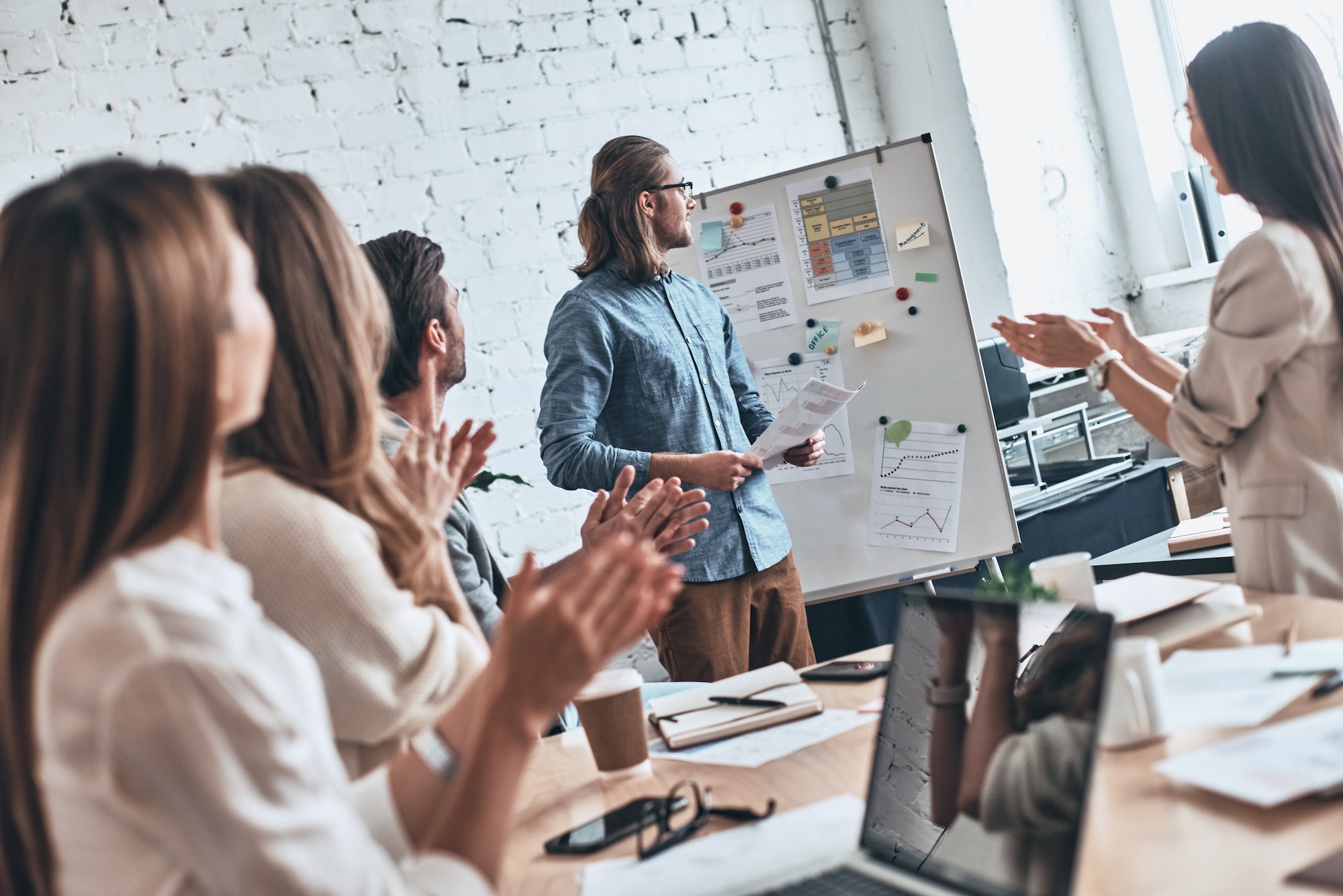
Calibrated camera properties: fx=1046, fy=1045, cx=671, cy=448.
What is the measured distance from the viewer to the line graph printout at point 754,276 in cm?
269

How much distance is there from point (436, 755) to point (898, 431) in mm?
1921

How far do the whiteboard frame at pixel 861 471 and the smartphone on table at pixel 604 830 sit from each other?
1645mm

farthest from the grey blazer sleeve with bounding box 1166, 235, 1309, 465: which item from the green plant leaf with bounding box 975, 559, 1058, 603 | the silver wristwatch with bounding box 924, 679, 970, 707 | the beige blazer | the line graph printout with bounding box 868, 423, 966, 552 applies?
the line graph printout with bounding box 868, 423, 966, 552

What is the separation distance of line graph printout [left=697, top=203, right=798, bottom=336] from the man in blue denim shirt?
254 mm

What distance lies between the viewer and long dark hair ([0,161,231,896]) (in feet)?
2.00

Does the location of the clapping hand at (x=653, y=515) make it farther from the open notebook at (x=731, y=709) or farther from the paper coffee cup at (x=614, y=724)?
the paper coffee cup at (x=614, y=724)

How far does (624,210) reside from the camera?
2367mm

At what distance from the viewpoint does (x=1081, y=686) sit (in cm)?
72

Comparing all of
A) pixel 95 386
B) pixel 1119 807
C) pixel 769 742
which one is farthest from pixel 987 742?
pixel 95 386

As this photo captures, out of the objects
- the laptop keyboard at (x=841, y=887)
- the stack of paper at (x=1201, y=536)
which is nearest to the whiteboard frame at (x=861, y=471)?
the stack of paper at (x=1201, y=536)

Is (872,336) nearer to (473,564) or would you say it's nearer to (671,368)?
(671,368)

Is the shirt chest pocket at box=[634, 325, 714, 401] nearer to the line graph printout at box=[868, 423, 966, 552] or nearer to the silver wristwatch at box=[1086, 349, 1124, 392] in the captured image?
the line graph printout at box=[868, 423, 966, 552]

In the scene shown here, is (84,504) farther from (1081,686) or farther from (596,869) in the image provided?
(1081,686)

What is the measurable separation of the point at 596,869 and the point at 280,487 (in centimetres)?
43
